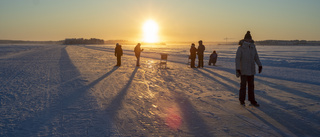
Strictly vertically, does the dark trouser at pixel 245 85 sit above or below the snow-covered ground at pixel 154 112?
Result: above

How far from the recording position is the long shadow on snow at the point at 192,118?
13.4 ft

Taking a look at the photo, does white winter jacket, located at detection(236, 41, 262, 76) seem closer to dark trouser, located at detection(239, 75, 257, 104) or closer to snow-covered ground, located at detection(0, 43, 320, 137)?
dark trouser, located at detection(239, 75, 257, 104)

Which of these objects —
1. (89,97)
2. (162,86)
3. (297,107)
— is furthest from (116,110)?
(297,107)

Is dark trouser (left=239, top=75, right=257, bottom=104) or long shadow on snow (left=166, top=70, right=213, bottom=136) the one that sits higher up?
dark trouser (left=239, top=75, right=257, bottom=104)

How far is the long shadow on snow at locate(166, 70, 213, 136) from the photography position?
13.4 feet

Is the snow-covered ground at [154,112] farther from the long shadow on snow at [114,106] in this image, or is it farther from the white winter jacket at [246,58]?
the white winter jacket at [246,58]

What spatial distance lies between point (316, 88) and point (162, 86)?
5.56 m

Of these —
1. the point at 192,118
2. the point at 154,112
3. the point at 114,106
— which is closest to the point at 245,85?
the point at 192,118

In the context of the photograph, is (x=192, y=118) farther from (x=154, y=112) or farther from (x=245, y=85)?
(x=245, y=85)

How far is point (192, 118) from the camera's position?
190 inches

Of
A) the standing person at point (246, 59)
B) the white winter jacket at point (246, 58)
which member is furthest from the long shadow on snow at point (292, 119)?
the white winter jacket at point (246, 58)

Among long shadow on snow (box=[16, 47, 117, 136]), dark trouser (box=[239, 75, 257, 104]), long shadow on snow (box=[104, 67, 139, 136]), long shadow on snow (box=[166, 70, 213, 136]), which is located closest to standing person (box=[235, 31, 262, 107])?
dark trouser (box=[239, 75, 257, 104])

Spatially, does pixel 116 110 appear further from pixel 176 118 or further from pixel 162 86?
pixel 162 86

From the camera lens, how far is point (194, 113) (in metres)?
5.18
